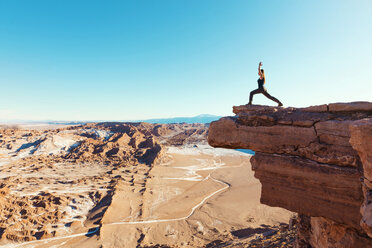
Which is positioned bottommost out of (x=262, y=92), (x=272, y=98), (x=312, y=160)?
(x=312, y=160)

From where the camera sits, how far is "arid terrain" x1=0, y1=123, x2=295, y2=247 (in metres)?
10.4

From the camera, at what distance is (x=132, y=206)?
14.5 meters

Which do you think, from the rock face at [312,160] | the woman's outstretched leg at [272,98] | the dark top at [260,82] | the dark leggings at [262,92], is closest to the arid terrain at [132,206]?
the rock face at [312,160]

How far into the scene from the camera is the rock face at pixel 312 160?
3.94 metres

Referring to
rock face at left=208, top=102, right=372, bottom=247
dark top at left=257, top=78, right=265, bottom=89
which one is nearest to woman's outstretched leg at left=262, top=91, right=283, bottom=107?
dark top at left=257, top=78, right=265, bottom=89

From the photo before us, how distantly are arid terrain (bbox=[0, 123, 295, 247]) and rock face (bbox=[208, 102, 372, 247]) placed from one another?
4.32 meters

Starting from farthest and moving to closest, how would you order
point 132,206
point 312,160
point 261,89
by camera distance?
point 132,206 < point 261,89 < point 312,160

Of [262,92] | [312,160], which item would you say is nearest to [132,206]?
[262,92]

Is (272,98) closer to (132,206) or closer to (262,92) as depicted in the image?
(262,92)

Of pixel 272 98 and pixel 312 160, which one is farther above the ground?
pixel 272 98

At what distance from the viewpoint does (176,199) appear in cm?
1605

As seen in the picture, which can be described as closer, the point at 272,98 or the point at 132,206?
the point at 272,98

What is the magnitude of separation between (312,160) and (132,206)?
14089mm

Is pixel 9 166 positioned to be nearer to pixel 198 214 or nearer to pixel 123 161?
pixel 123 161
